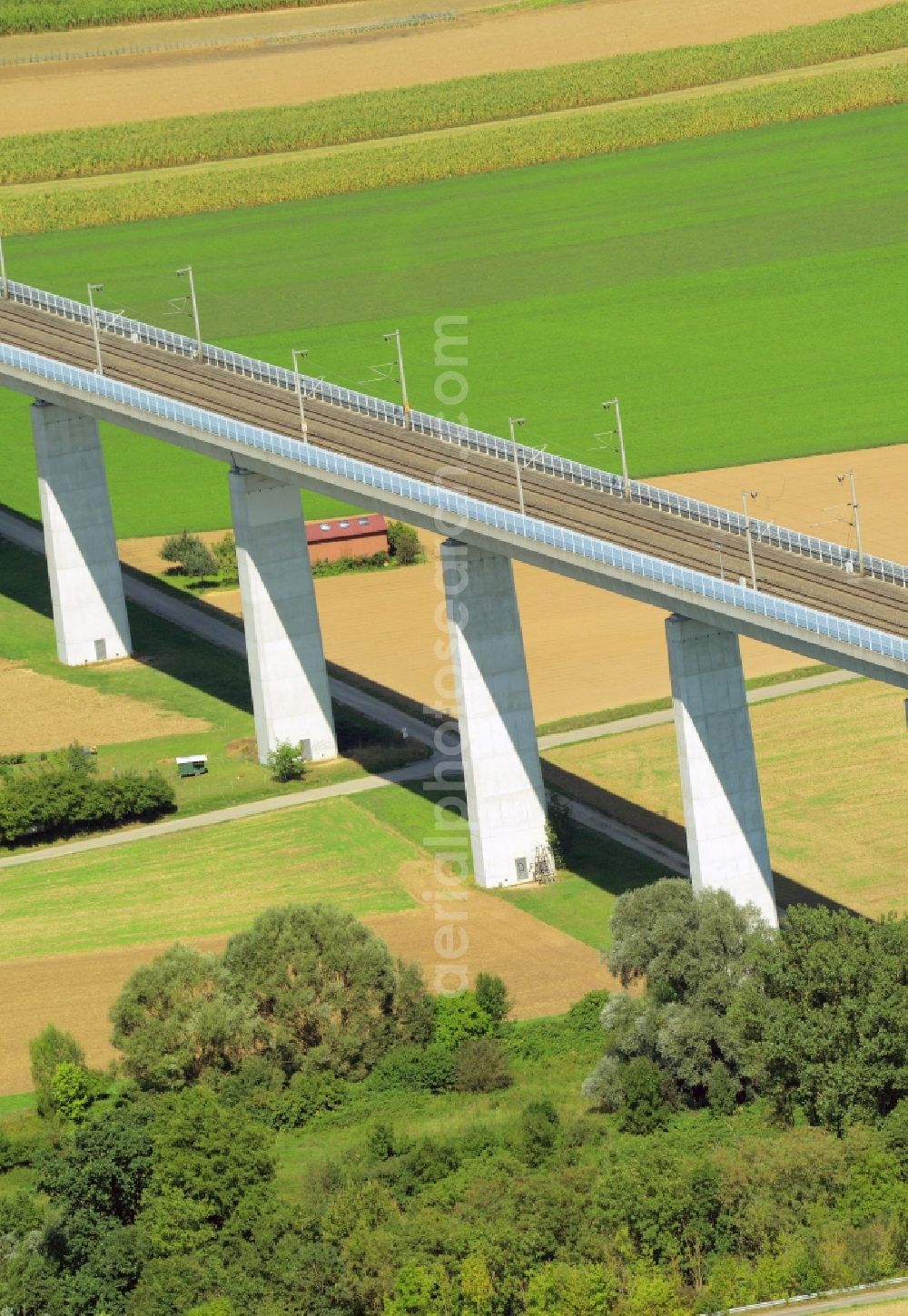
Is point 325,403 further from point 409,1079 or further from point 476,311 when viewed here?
point 476,311

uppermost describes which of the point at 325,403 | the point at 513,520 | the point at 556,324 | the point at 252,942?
the point at 556,324

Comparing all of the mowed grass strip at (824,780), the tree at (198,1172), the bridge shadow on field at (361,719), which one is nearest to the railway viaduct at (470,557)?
the bridge shadow on field at (361,719)

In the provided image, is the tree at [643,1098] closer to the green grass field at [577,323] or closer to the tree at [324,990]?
the tree at [324,990]

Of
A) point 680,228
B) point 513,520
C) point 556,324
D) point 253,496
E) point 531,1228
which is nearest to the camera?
point 531,1228

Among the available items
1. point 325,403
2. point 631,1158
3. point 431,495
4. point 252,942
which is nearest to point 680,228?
point 325,403

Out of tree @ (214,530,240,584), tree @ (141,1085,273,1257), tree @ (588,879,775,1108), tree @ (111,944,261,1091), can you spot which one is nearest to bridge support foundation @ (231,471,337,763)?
tree @ (214,530,240,584)

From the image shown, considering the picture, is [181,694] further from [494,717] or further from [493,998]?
[493,998]

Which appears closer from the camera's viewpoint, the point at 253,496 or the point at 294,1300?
the point at 294,1300
